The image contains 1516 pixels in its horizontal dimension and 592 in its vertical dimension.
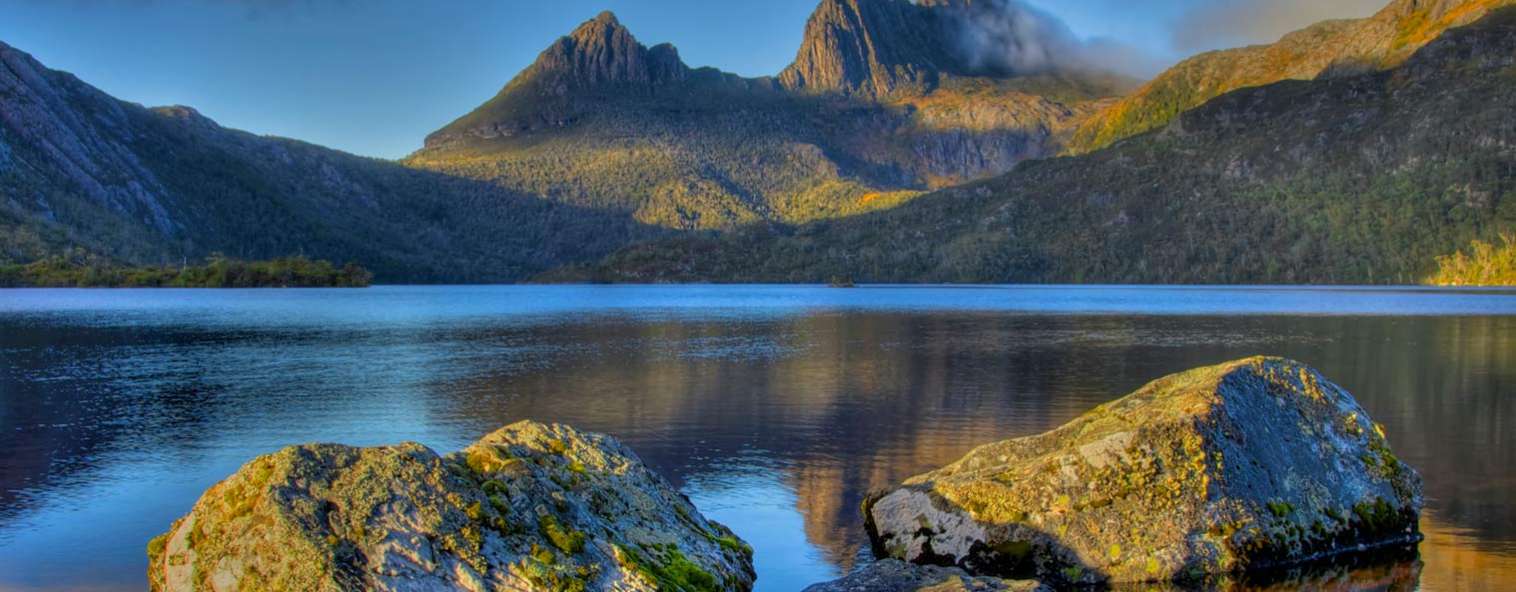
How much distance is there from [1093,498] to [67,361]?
42808mm

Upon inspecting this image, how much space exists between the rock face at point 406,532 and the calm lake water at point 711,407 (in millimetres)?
2972

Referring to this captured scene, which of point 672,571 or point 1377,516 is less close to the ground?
point 672,571

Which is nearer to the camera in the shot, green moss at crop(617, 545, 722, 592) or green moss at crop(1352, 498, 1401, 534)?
green moss at crop(617, 545, 722, 592)

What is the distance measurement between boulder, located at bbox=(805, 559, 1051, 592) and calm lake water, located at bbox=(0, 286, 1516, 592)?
1192mm

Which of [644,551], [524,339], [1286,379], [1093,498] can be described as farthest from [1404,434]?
[524,339]

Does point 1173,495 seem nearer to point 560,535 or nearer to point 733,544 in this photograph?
point 733,544

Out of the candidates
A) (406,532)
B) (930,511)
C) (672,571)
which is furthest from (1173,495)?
(406,532)

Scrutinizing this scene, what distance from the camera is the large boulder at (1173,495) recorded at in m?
13.0

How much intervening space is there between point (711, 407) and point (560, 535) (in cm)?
1875

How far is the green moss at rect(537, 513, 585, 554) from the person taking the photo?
33.4 feet

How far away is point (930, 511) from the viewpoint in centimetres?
1395

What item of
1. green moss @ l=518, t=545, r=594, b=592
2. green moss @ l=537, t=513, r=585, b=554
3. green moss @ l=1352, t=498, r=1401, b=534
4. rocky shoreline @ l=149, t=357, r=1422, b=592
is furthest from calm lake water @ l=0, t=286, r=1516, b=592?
green moss @ l=518, t=545, r=594, b=592

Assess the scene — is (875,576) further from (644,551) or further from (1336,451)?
(1336,451)

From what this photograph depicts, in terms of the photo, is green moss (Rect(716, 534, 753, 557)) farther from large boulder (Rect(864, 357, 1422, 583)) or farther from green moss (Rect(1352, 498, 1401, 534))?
green moss (Rect(1352, 498, 1401, 534))
